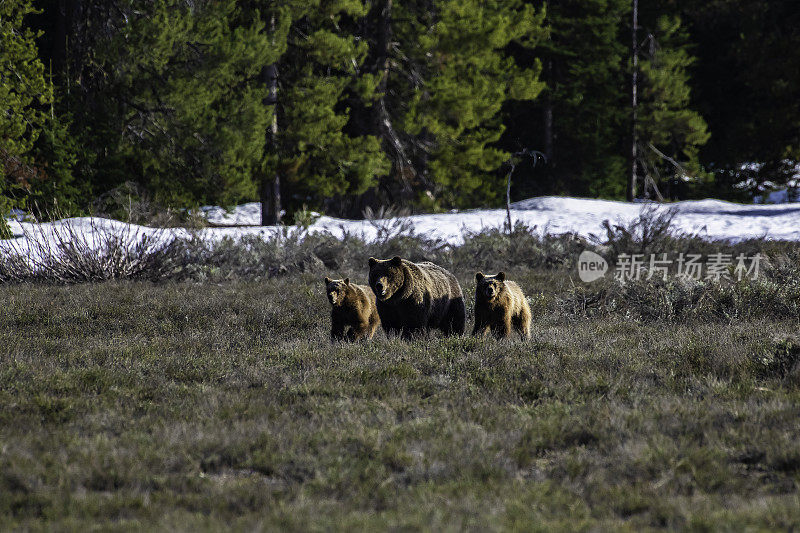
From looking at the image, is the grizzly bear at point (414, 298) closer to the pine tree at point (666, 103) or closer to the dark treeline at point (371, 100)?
the dark treeline at point (371, 100)

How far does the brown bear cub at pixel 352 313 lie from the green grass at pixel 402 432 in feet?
0.82

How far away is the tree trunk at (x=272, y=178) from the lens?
2200 centimetres

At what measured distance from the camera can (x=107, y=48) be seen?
18953 millimetres

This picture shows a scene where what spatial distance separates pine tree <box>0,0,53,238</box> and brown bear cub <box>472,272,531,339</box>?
36.9 feet

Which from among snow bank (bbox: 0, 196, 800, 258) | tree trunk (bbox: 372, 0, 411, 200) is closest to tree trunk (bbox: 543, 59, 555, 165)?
snow bank (bbox: 0, 196, 800, 258)

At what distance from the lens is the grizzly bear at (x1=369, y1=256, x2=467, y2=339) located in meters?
7.48

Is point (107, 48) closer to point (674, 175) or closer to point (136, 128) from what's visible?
point (136, 128)

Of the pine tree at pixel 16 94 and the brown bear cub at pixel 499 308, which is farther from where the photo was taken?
the pine tree at pixel 16 94

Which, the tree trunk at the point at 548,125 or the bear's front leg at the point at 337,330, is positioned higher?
the tree trunk at the point at 548,125

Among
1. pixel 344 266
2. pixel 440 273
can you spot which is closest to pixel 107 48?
pixel 344 266

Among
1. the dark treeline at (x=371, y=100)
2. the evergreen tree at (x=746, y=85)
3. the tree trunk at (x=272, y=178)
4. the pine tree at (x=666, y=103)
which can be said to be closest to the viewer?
the dark treeline at (x=371, y=100)

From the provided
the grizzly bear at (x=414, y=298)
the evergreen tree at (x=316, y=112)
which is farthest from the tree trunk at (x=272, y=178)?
the grizzly bear at (x=414, y=298)

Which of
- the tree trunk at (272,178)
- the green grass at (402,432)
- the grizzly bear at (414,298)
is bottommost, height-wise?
the green grass at (402,432)

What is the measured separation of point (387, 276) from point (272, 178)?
50.5ft
